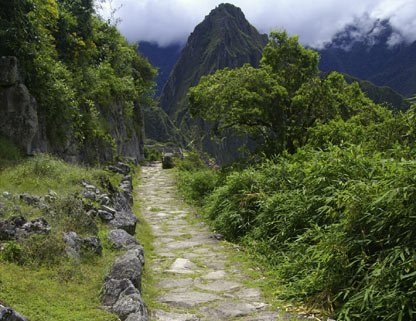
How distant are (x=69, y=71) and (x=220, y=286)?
36.2 feet

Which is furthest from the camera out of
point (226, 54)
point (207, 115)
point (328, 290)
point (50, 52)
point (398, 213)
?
point (226, 54)

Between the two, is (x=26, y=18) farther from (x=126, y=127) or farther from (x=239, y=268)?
(x=126, y=127)

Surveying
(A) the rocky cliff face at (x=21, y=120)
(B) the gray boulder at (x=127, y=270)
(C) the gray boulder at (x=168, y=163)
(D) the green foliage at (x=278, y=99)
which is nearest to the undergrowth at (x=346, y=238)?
(B) the gray boulder at (x=127, y=270)

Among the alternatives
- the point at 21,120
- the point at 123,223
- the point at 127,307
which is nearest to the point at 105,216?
the point at 123,223

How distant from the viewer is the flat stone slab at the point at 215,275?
257 inches

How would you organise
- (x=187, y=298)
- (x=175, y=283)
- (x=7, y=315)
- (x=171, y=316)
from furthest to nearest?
1. (x=175, y=283)
2. (x=187, y=298)
3. (x=171, y=316)
4. (x=7, y=315)

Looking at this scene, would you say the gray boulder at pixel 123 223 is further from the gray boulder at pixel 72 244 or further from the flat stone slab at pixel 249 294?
the flat stone slab at pixel 249 294

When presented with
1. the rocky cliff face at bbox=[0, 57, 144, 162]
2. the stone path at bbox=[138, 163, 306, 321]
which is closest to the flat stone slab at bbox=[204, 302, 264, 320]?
the stone path at bbox=[138, 163, 306, 321]

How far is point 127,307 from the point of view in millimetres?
4301

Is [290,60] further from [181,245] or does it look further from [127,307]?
[127,307]

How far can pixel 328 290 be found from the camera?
195 inches

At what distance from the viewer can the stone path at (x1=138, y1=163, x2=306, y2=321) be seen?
500 centimetres

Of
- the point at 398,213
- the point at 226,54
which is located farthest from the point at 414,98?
the point at 226,54

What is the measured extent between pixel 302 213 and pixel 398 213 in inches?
108
